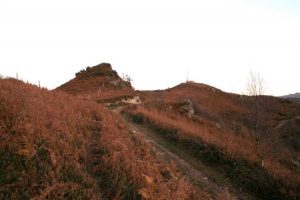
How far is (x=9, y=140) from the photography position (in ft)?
34.4

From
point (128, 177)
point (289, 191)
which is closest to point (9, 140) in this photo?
point (128, 177)

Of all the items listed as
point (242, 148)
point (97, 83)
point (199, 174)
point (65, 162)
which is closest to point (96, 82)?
point (97, 83)

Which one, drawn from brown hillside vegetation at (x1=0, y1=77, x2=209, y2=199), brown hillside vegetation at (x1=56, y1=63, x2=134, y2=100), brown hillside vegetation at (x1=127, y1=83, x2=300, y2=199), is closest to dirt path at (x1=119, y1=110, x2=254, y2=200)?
brown hillside vegetation at (x1=127, y1=83, x2=300, y2=199)

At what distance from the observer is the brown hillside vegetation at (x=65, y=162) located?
8.84 meters

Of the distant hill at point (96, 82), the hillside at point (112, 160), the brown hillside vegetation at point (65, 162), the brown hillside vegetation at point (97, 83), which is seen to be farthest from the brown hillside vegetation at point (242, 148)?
the distant hill at point (96, 82)

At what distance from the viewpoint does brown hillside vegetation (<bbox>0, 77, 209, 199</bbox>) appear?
884cm

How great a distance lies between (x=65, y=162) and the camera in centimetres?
1022

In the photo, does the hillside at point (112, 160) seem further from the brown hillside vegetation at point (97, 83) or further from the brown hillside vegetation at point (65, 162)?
the brown hillside vegetation at point (97, 83)

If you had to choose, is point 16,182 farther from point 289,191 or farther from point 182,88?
point 182,88

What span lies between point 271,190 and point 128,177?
10.0 meters

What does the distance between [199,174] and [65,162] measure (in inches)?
371

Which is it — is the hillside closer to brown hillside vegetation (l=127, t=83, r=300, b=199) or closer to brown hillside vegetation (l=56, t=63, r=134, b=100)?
brown hillside vegetation (l=127, t=83, r=300, b=199)

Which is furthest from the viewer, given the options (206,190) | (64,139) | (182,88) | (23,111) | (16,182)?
(182,88)

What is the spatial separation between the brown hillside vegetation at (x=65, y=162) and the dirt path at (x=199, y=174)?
5.85 feet
